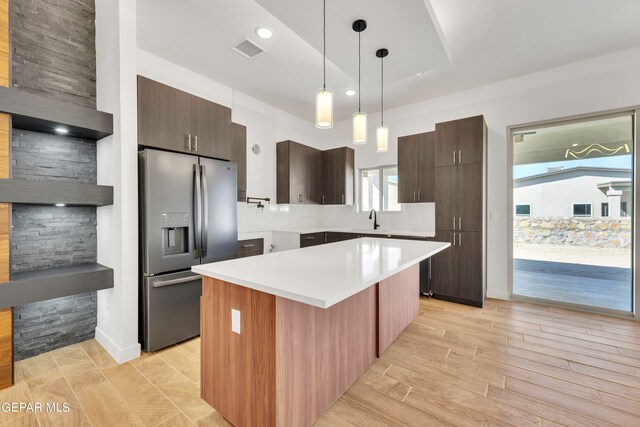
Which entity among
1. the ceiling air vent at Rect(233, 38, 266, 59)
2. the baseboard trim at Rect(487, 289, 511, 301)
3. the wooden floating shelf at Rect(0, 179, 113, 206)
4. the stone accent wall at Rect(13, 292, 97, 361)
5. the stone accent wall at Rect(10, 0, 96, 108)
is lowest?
the baseboard trim at Rect(487, 289, 511, 301)

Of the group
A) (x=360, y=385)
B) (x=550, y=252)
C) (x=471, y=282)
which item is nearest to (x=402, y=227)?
(x=471, y=282)

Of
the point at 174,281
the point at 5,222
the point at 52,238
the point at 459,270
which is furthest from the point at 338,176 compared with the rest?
the point at 5,222

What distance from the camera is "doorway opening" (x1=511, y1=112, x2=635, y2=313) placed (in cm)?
327

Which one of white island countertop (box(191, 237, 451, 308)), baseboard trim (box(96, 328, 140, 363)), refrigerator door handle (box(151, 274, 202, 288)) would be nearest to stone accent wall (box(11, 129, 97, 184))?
refrigerator door handle (box(151, 274, 202, 288))

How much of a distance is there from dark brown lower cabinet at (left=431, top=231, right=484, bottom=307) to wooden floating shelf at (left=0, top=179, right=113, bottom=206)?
3.88 meters

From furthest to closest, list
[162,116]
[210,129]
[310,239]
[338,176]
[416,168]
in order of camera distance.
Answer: [338,176]
[310,239]
[416,168]
[210,129]
[162,116]

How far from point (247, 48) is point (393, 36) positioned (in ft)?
5.38

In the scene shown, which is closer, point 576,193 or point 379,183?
point 576,193

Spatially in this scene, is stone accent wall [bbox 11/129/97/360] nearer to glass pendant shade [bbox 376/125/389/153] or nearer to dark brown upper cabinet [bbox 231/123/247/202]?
dark brown upper cabinet [bbox 231/123/247/202]

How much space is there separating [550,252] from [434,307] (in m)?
1.84

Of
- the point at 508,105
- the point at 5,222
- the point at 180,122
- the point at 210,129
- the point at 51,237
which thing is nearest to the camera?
the point at 5,222

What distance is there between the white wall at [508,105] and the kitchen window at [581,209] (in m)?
0.73

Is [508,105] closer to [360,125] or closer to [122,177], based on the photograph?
[360,125]

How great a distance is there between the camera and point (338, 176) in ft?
16.7
